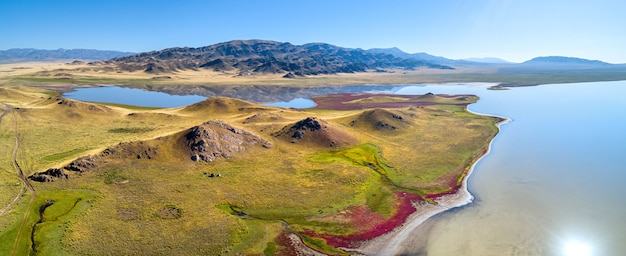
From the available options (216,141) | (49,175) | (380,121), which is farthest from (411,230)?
(49,175)

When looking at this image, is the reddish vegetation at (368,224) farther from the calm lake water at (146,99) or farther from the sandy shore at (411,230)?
the calm lake water at (146,99)

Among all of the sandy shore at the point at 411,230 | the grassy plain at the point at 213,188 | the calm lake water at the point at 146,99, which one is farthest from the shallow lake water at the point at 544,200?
the calm lake water at the point at 146,99

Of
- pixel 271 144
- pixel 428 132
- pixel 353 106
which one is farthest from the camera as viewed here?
pixel 353 106

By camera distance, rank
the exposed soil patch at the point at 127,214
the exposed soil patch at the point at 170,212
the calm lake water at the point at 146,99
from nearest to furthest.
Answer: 1. the exposed soil patch at the point at 127,214
2. the exposed soil patch at the point at 170,212
3. the calm lake water at the point at 146,99

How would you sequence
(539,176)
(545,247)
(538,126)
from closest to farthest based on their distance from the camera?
(545,247) < (539,176) < (538,126)

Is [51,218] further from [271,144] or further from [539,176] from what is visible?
[539,176]

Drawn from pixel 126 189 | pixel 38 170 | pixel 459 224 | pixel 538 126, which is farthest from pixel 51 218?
pixel 538 126
